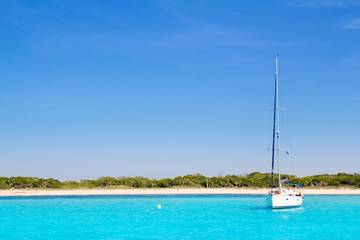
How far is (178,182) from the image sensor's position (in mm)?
80312

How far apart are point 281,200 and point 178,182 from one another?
3943cm

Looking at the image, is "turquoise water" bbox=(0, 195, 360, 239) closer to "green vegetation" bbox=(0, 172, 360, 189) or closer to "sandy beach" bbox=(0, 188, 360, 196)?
"sandy beach" bbox=(0, 188, 360, 196)

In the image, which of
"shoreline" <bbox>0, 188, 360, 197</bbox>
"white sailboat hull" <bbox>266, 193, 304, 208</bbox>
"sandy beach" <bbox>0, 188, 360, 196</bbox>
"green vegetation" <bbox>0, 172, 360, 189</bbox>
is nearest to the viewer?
"white sailboat hull" <bbox>266, 193, 304, 208</bbox>

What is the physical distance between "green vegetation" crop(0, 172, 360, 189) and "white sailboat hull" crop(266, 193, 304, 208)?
31.9m

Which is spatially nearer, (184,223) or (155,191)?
(184,223)

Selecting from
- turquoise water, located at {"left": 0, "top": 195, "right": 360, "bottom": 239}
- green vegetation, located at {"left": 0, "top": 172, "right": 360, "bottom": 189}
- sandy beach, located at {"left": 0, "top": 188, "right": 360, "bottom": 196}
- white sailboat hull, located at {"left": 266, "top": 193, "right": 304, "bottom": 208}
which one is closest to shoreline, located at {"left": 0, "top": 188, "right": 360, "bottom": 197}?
sandy beach, located at {"left": 0, "top": 188, "right": 360, "bottom": 196}

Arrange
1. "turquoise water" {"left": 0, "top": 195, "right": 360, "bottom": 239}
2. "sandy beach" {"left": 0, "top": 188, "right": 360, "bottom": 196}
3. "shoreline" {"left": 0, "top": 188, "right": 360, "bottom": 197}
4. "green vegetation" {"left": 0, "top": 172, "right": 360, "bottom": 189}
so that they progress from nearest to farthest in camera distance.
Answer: "turquoise water" {"left": 0, "top": 195, "right": 360, "bottom": 239}, "shoreline" {"left": 0, "top": 188, "right": 360, "bottom": 197}, "sandy beach" {"left": 0, "top": 188, "right": 360, "bottom": 196}, "green vegetation" {"left": 0, "top": 172, "right": 360, "bottom": 189}

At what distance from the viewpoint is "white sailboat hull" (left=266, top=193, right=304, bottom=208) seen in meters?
42.6

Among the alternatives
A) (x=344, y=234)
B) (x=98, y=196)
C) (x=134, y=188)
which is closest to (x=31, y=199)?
(x=98, y=196)

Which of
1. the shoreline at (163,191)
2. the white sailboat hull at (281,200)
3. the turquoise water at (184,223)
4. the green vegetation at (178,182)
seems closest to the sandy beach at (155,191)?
the shoreline at (163,191)

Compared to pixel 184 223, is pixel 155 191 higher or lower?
lower

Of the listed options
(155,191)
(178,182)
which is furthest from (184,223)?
(178,182)

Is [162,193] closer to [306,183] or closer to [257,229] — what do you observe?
[306,183]

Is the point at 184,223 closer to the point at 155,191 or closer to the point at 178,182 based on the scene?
the point at 155,191
